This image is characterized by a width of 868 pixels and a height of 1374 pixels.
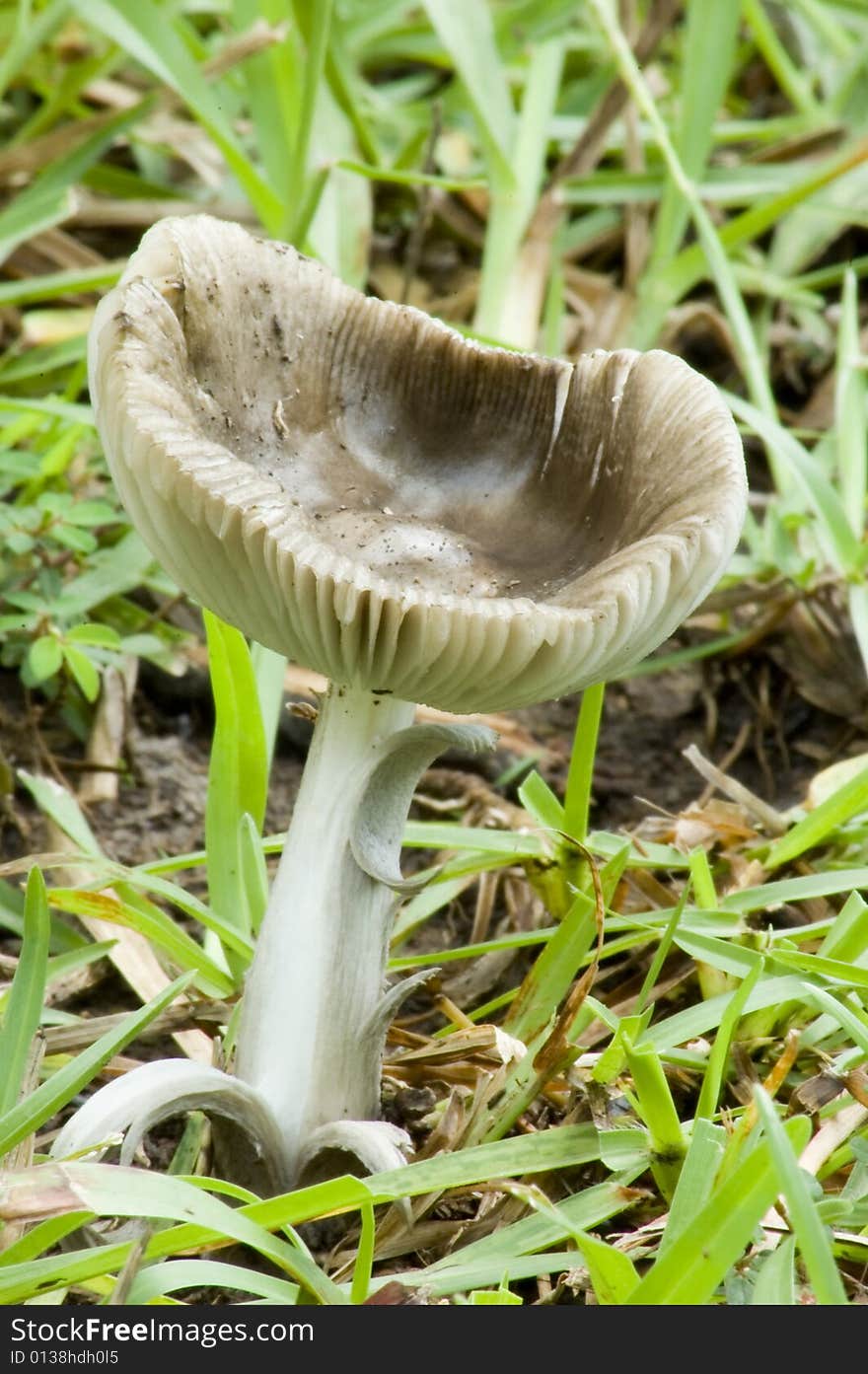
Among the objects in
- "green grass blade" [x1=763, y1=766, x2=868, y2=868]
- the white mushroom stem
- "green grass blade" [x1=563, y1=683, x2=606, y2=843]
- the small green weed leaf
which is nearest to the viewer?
the white mushroom stem

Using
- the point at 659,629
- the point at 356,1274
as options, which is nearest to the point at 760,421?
the point at 659,629

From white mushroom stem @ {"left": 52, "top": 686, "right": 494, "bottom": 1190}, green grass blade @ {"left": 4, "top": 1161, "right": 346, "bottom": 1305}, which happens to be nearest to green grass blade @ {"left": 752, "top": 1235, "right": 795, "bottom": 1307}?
green grass blade @ {"left": 4, "top": 1161, "right": 346, "bottom": 1305}

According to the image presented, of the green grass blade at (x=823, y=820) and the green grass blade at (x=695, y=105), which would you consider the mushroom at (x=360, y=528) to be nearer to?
the green grass blade at (x=823, y=820)

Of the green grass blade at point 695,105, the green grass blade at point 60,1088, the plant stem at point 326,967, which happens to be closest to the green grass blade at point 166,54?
the green grass blade at point 695,105

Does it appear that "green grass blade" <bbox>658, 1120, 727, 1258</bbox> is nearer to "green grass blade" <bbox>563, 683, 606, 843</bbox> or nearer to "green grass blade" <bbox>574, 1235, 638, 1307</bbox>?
"green grass blade" <bbox>574, 1235, 638, 1307</bbox>

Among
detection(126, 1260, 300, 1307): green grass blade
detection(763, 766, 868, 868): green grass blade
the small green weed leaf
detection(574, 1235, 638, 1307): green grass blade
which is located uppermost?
the small green weed leaf

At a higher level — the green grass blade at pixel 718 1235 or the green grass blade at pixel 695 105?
the green grass blade at pixel 695 105

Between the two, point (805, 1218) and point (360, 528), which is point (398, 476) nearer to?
point (360, 528)
